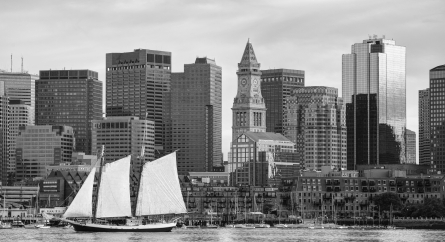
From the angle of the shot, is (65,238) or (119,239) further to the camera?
(65,238)

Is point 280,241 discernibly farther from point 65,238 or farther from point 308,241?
point 65,238

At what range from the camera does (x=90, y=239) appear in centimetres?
18700

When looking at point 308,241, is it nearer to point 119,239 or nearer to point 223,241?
point 223,241

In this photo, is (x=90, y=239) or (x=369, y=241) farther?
(x=369, y=241)

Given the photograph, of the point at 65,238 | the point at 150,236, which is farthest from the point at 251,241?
the point at 65,238

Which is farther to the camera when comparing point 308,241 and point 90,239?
point 308,241

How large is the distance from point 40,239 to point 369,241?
53.9 m

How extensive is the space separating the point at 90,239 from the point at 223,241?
23124 millimetres

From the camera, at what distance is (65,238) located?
19988 centimetres

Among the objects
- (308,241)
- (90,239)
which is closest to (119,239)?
(90,239)

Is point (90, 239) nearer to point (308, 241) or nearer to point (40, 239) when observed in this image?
point (40, 239)

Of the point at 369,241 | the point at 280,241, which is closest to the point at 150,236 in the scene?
the point at 280,241

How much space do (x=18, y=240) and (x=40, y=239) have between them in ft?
12.9

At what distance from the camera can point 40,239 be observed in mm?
198875
